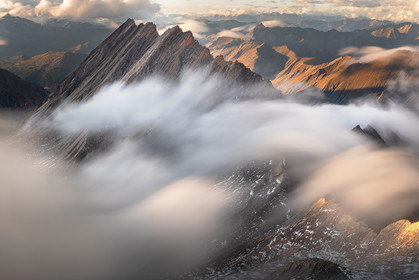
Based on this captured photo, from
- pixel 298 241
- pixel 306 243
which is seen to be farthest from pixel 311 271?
pixel 298 241

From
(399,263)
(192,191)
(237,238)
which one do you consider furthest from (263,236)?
(192,191)

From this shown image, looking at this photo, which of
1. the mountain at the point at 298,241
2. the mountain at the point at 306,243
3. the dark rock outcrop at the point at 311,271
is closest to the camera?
the dark rock outcrop at the point at 311,271

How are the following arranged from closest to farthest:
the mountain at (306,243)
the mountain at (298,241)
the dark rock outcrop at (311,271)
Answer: the dark rock outcrop at (311,271), the mountain at (306,243), the mountain at (298,241)

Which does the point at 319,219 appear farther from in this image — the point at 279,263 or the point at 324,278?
the point at 324,278

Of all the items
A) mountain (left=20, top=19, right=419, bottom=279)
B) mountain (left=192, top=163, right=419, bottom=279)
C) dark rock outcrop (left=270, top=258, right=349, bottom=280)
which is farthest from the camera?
mountain (left=20, top=19, right=419, bottom=279)

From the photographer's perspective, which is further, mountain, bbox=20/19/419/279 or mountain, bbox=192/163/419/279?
mountain, bbox=20/19/419/279

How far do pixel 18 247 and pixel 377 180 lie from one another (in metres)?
187

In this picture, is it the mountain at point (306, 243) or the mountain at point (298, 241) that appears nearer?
the mountain at point (306, 243)

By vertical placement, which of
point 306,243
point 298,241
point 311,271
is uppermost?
point 311,271

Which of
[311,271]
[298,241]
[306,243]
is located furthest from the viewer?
[298,241]

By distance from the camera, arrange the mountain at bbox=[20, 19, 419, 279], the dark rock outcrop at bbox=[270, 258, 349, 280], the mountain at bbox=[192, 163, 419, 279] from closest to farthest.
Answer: the dark rock outcrop at bbox=[270, 258, 349, 280] < the mountain at bbox=[192, 163, 419, 279] < the mountain at bbox=[20, 19, 419, 279]

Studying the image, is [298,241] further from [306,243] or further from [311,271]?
[311,271]

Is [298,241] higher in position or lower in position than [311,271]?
lower

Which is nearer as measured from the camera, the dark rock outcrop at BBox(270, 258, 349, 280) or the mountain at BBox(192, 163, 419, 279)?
the dark rock outcrop at BBox(270, 258, 349, 280)
